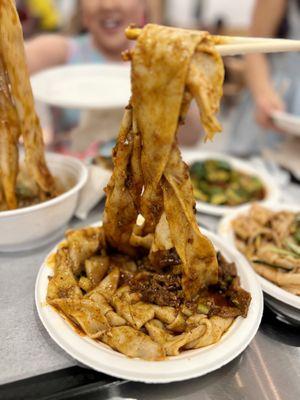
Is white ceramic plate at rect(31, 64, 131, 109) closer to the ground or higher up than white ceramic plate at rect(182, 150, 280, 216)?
higher up

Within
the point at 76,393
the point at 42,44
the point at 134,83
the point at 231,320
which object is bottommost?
the point at 76,393

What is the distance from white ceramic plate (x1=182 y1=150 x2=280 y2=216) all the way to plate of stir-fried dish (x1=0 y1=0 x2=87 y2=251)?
0.69 m

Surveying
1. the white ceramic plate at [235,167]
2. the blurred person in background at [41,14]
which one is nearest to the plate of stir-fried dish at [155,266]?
the white ceramic plate at [235,167]

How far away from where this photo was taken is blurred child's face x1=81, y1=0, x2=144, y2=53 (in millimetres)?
2680

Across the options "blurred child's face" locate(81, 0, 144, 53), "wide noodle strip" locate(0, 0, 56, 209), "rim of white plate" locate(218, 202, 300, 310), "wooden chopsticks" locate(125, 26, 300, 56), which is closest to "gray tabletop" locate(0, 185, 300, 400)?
"rim of white plate" locate(218, 202, 300, 310)

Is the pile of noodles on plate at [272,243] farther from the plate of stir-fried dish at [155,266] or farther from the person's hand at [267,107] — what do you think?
the person's hand at [267,107]

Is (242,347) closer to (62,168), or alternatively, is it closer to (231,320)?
(231,320)

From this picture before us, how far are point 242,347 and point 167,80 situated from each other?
2.47 feet

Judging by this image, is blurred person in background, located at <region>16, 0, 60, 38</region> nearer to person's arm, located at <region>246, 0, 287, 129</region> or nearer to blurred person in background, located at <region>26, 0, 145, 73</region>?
blurred person in background, located at <region>26, 0, 145, 73</region>

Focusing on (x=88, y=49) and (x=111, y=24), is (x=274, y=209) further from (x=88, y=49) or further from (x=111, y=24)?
(x=88, y=49)

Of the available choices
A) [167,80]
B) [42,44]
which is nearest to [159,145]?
[167,80]

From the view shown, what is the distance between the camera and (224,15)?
7398 millimetres

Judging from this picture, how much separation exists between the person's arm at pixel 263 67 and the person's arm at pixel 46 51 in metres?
1.43

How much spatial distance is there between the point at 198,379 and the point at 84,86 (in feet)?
5.67
